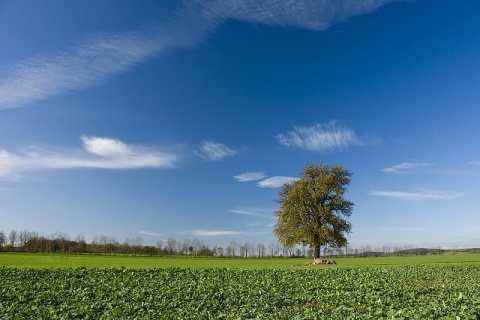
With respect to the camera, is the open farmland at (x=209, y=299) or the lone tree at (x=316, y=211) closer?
the open farmland at (x=209, y=299)

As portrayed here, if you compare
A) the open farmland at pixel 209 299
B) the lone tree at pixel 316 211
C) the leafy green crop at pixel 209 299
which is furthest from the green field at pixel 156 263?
the leafy green crop at pixel 209 299

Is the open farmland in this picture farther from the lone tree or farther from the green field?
the lone tree

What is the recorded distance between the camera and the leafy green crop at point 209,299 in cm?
1395

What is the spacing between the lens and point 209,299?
17.9 m

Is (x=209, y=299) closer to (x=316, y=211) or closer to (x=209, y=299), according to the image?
(x=209, y=299)

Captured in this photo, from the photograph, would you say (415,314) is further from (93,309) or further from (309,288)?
(93,309)

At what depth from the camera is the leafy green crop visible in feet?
45.8

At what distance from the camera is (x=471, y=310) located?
13.9m

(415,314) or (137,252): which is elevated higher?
(415,314)

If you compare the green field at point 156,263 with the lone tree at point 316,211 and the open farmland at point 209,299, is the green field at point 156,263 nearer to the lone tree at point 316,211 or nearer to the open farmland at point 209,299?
the lone tree at point 316,211

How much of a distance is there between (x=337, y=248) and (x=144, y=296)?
43.7 meters

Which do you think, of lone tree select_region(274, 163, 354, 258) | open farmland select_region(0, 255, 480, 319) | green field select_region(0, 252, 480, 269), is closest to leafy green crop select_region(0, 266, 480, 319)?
open farmland select_region(0, 255, 480, 319)

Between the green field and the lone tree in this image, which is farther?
the lone tree

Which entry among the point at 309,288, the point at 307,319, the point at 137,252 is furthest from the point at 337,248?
the point at 137,252
